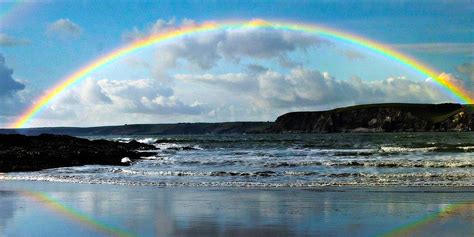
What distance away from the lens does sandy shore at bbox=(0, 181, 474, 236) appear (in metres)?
11.5

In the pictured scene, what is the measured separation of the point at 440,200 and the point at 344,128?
185395mm

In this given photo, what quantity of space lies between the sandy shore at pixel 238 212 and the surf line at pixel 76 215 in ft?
0.07

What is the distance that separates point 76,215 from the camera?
1374 centimetres

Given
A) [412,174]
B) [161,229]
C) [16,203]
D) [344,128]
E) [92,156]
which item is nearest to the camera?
[161,229]

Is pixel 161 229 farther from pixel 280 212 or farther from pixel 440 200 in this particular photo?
pixel 440 200

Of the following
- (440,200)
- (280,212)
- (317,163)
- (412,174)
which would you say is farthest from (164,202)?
(317,163)

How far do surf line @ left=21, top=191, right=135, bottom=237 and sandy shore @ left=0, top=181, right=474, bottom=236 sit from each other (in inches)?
0.8

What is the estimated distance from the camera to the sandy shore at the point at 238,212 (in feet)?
37.9

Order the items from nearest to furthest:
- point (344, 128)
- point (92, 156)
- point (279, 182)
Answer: point (279, 182), point (92, 156), point (344, 128)

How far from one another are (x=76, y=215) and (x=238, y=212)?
409 cm

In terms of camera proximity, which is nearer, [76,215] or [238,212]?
[76,215]

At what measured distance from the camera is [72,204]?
1597 centimetres

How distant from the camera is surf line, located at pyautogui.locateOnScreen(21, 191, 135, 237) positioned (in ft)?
37.9

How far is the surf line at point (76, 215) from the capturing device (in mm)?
11539
